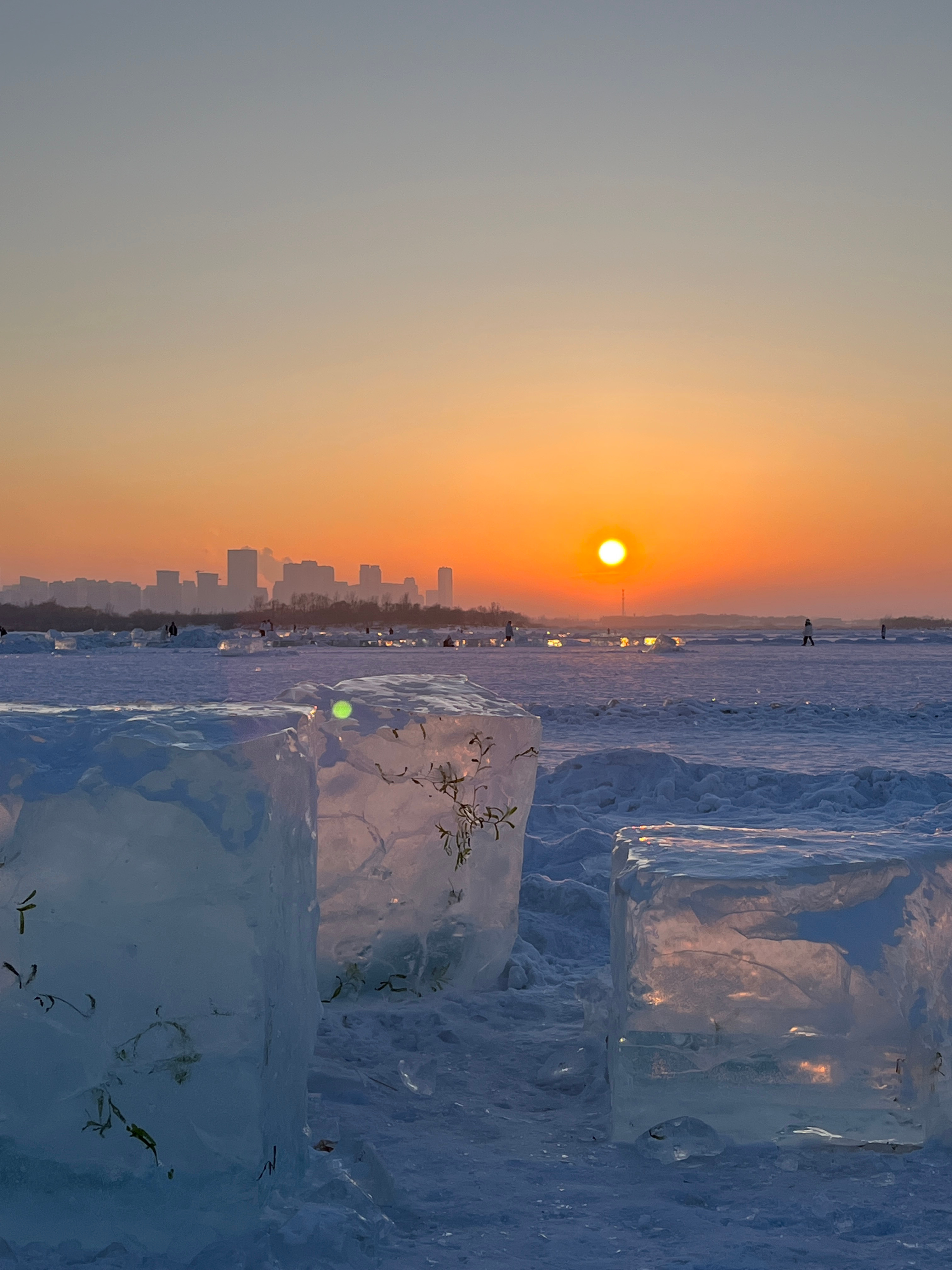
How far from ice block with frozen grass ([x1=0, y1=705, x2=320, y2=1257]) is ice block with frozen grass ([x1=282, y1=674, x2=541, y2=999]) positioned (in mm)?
1674

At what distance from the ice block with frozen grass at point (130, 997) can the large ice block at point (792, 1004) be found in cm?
130

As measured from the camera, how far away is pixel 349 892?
4.47 metres

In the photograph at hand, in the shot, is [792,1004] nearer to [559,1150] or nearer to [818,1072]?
[818,1072]

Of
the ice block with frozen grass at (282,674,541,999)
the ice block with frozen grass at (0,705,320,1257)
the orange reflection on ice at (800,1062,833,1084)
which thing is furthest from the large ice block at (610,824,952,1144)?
the ice block with frozen grass at (282,674,541,999)

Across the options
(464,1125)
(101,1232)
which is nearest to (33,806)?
(101,1232)

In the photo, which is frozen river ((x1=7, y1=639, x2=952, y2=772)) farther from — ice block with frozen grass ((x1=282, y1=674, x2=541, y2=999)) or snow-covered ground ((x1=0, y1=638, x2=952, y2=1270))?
snow-covered ground ((x1=0, y1=638, x2=952, y2=1270))

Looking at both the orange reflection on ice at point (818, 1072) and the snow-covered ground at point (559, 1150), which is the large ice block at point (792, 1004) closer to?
the orange reflection on ice at point (818, 1072)

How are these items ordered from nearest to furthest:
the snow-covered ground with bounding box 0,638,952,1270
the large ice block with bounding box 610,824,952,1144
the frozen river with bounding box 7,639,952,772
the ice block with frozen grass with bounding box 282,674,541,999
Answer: the snow-covered ground with bounding box 0,638,952,1270
the large ice block with bounding box 610,824,952,1144
the ice block with frozen grass with bounding box 282,674,541,999
the frozen river with bounding box 7,639,952,772

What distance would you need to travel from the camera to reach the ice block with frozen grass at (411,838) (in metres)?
4.48

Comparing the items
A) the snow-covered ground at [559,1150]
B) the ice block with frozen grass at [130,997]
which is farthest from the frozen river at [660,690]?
the snow-covered ground at [559,1150]

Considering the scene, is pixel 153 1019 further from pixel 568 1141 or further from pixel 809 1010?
pixel 809 1010

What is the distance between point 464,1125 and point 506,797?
5.36ft

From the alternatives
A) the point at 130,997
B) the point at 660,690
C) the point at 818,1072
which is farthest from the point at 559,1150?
the point at 660,690

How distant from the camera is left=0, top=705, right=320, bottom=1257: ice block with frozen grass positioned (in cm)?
265
